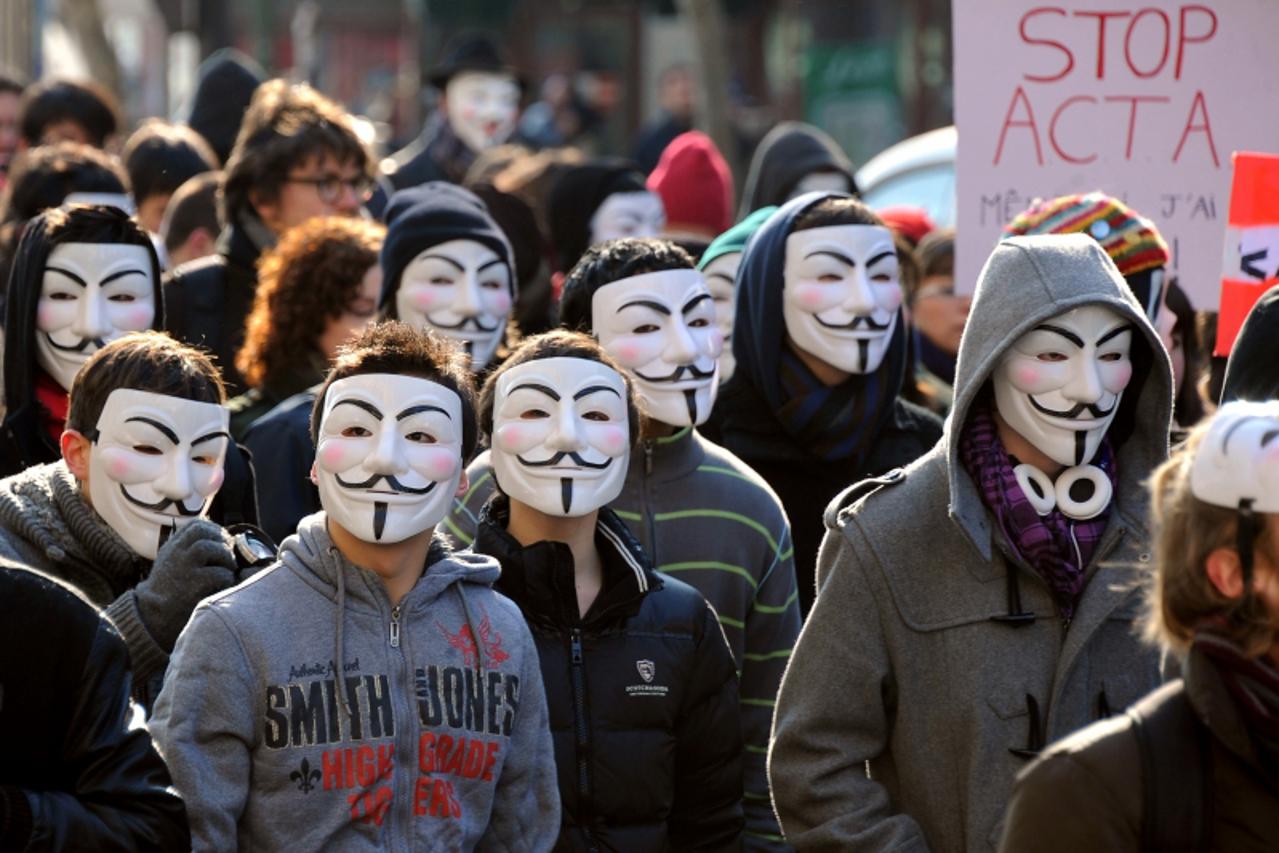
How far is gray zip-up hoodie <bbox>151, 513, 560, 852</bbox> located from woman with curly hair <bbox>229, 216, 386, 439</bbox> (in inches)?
84.2

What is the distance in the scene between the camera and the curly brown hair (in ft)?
22.0

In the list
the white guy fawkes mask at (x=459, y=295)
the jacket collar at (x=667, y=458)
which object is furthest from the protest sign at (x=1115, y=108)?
the jacket collar at (x=667, y=458)

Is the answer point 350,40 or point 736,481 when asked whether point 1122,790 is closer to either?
point 736,481

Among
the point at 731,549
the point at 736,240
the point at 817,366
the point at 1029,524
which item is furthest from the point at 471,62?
the point at 1029,524

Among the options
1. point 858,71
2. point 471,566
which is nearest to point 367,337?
point 471,566

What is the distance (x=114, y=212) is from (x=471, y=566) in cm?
198

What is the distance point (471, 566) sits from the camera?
4629 mm

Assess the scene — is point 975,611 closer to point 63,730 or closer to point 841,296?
point 63,730

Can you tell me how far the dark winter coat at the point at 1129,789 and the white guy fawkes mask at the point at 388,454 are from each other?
1.70m

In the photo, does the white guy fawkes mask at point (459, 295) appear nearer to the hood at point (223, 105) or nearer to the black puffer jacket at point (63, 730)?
the black puffer jacket at point (63, 730)

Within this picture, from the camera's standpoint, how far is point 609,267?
5.97m

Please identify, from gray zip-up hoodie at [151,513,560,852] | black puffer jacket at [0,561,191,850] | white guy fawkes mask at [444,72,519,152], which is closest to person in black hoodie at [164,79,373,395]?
gray zip-up hoodie at [151,513,560,852]

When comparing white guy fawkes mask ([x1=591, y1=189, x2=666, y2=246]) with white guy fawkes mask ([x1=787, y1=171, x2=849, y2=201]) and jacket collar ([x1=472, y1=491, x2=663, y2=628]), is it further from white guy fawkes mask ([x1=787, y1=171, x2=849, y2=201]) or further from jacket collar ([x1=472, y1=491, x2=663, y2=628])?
jacket collar ([x1=472, y1=491, x2=663, y2=628])

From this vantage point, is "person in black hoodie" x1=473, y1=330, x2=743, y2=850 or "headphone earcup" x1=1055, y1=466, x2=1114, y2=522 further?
"person in black hoodie" x1=473, y1=330, x2=743, y2=850
